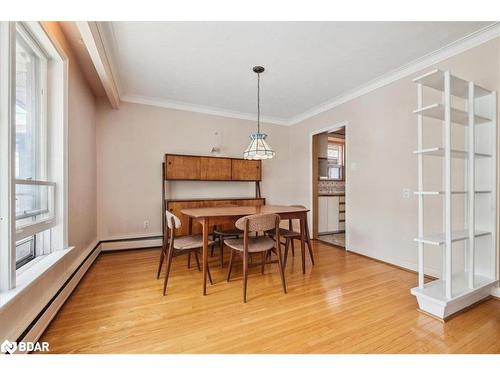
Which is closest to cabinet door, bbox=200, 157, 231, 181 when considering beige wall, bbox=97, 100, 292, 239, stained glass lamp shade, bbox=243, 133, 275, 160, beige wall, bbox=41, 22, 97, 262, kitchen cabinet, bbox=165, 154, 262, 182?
kitchen cabinet, bbox=165, 154, 262, 182

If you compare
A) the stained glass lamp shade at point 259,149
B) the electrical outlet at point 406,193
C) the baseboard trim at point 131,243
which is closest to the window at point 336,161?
the electrical outlet at point 406,193

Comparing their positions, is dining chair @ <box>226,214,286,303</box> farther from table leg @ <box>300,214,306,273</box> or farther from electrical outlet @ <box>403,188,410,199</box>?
electrical outlet @ <box>403,188,410,199</box>

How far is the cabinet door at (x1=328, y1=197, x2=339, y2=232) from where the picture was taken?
478 centimetres

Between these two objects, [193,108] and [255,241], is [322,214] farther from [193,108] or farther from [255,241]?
[193,108]

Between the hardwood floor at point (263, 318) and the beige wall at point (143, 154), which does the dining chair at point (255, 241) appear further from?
the beige wall at point (143, 154)

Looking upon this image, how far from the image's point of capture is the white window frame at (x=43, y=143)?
123 centimetres

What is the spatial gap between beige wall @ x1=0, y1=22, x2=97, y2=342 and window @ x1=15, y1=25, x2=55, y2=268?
224 mm

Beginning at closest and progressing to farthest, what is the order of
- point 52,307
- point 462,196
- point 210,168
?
1. point 52,307
2. point 462,196
3. point 210,168

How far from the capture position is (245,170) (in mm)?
4199

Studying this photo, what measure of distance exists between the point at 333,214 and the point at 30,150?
15.7 ft

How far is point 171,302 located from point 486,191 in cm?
296

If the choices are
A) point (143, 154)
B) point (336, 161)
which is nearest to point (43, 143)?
point (143, 154)
